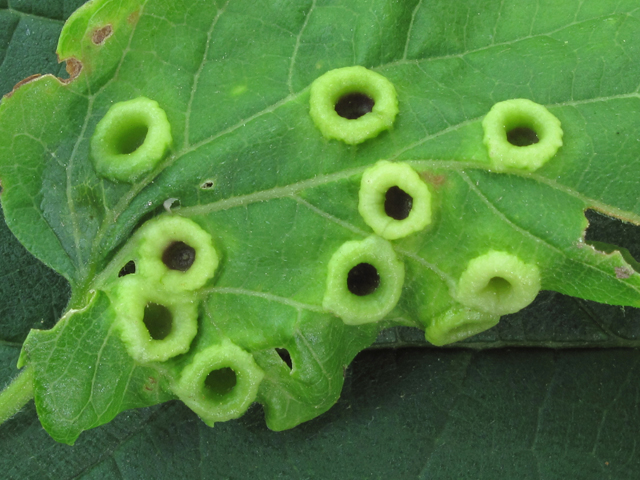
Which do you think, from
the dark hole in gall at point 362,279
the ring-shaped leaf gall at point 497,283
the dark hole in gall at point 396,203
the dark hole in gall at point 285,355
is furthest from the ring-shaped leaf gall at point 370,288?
the dark hole in gall at point 285,355

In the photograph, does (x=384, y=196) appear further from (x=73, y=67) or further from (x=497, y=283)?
(x=73, y=67)

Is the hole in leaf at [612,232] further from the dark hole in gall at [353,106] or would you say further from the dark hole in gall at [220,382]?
the dark hole in gall at [220,382]

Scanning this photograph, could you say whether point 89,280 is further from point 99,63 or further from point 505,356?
point 505,356

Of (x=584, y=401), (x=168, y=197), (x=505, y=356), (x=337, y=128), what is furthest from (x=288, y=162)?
(x=584, y=401)

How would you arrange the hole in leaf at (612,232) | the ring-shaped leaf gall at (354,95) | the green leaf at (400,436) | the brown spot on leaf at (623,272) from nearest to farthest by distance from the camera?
the brown spot on leaf at (623,272)
the ring-shaped leaf gall at (354,95)
the green leaf at (400,436)
the hole in leaf at (612,232)

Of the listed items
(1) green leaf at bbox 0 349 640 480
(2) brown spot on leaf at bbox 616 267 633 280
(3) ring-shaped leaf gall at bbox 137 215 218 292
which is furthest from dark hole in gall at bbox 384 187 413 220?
(1) green leaf at bbox 0 349 640 480

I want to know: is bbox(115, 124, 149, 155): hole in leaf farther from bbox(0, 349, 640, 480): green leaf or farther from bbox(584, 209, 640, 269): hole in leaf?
bbox(584, 209, 640, 269): hole in leaf
